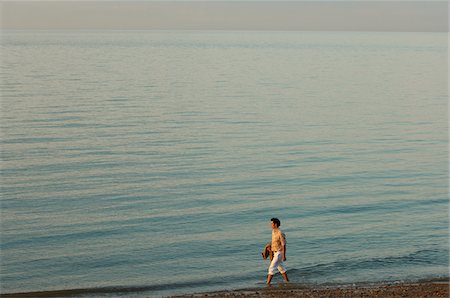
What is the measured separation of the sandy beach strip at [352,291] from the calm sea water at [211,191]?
3.54 feet

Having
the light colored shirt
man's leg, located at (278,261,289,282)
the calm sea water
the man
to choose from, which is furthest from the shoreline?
the light colored shirt

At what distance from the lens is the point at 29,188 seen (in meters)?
31.2

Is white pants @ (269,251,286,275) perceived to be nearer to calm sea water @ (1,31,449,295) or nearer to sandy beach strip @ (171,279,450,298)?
sandy beach strip @ (171,279,450,298)

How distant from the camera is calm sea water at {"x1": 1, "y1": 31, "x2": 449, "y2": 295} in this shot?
2242cm

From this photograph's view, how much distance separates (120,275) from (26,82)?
2320 inches

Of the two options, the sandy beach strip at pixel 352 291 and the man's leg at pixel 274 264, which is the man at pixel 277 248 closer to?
the man's leg at pixel 274 264

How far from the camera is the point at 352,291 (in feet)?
61.2

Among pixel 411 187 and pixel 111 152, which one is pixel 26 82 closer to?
pixel 111 152

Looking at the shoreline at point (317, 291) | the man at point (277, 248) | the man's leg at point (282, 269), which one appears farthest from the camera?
the man's leg at point (282, 269)

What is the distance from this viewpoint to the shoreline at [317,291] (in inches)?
716

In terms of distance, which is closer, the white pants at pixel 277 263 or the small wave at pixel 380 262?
the white pants at pixel 277 263

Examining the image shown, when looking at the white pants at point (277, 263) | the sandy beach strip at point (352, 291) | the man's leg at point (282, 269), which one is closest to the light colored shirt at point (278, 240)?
the white pants at point (277, 263)

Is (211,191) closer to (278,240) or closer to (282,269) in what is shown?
(282,269)

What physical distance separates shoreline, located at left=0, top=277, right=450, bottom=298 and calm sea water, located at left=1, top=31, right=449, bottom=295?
0.44 m
